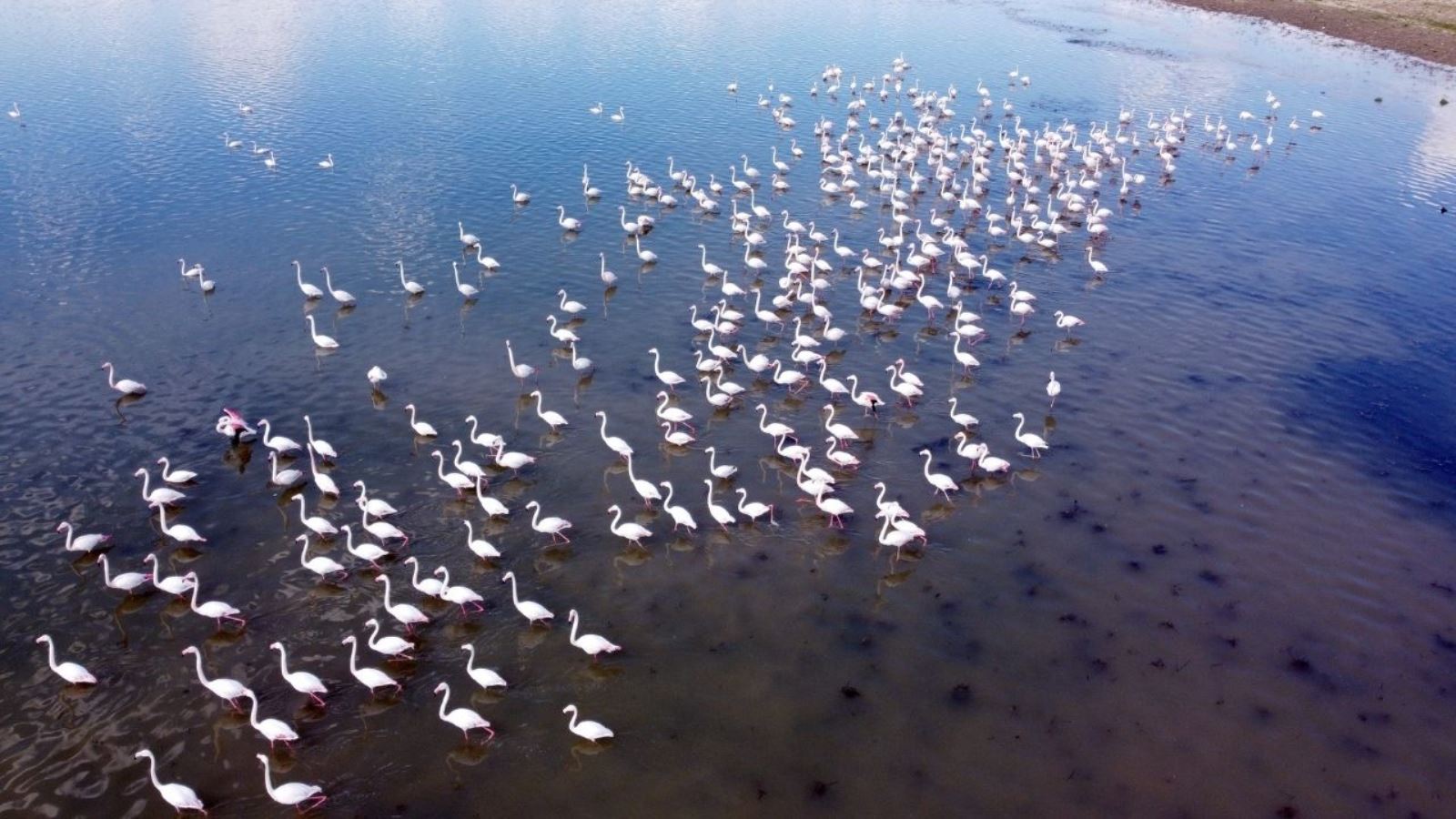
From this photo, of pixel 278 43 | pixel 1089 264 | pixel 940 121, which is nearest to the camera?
pixel 1089 264

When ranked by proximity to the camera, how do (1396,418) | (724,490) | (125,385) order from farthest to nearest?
(1396,418) → (125,385) → (724,490)

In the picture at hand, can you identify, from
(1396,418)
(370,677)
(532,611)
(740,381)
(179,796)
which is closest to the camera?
(179,796)

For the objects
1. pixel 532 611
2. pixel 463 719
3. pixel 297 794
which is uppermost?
pixel 532 611

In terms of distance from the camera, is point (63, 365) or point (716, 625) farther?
point (63, 365)

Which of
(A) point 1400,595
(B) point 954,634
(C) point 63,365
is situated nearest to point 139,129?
(C) point 63,365

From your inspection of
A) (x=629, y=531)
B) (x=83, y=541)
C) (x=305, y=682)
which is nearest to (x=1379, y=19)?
(x=629, y=531)

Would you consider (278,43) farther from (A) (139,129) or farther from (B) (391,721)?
(B) (391,721)

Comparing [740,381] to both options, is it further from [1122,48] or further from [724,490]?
[1122,48]

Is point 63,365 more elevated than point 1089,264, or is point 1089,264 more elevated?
point 1089,264
